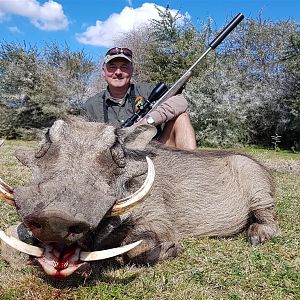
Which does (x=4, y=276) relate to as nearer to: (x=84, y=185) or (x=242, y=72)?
(x=84, y=185)

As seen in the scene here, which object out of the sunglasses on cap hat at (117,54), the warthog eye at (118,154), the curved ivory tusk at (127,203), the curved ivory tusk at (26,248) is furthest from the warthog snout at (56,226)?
the sunglasses on cap hat at (117,54)

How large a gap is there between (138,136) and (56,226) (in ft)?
4.98

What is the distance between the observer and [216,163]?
14.9 ft

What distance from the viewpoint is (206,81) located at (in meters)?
19.7

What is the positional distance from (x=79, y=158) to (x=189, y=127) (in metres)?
A: 2.98

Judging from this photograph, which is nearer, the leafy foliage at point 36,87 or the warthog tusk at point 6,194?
the warthog tusk at point 6,194

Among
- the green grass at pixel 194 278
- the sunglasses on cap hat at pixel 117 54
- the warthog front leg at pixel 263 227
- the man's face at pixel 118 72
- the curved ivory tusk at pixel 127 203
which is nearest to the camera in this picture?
the green grass at pixel 194 278

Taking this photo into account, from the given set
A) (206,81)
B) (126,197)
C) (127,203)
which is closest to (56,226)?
(127,203)

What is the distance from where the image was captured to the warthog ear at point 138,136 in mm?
3533

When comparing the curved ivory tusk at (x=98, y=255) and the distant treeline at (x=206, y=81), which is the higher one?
the distant treeline at (x=206, y=81)

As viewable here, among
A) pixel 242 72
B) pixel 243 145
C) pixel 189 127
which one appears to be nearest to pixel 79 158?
pixel 189 127

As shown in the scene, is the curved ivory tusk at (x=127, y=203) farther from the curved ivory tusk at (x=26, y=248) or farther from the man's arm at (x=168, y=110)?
the man's arm at (x=168, y=110)

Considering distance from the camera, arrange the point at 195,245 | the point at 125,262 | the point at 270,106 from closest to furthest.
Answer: the point at 125,262, the point at 195,245, the point at 270,106

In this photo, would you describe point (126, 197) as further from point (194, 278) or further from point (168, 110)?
point (168, 110)
